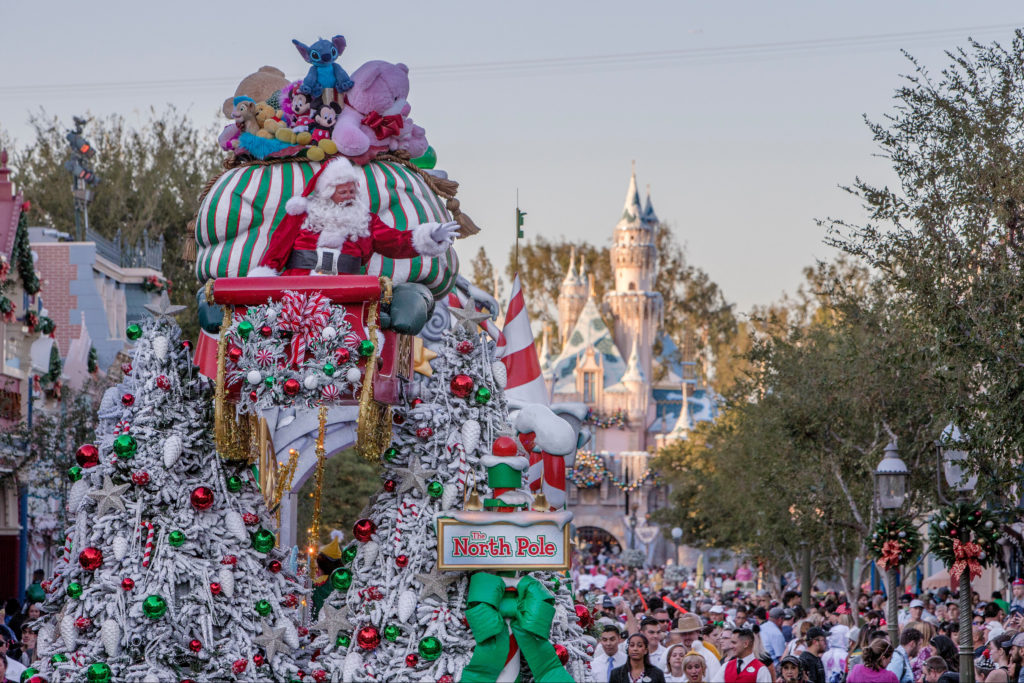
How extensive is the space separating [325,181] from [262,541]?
2.57 m

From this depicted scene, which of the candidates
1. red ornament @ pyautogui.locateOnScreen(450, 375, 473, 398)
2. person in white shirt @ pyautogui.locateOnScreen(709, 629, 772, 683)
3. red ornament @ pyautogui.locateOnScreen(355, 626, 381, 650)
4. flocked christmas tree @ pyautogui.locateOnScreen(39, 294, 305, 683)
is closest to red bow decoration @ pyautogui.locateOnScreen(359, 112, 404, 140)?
red ornament @ pyautogui.locateOnScreen(450, 375, 473, 398)

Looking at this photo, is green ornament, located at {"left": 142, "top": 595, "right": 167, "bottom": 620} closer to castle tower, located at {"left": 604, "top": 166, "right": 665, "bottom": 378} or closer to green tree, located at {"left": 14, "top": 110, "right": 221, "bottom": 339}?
green tree, located at {"left": 14, "top": 110, "right": 221, "bottom": 339}

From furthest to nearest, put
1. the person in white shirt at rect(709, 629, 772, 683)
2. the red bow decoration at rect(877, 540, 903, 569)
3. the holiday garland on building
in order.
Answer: the red bow decoration at rect(877, 540, 903, 569) < the holiday garland on building < the person in white shirt at rect(709, 629, 772, 683)

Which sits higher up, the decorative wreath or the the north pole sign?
the decorative wreath

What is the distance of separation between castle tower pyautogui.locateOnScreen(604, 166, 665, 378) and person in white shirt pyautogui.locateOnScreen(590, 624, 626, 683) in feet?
251

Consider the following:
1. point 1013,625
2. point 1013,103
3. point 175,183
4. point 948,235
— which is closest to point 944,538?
point 1013,625

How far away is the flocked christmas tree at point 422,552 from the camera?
1099 cm

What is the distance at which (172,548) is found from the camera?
1123cm

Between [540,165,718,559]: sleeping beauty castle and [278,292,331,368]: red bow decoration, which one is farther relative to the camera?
[540,165,718,559]: sleeping beauty castle

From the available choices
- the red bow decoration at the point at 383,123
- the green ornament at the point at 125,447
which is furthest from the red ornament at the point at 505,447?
the green ornament at the point at 125,447

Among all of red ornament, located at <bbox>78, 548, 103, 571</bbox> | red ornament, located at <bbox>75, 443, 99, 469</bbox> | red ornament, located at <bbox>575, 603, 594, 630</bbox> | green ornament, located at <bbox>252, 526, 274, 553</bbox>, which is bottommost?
red ornament, located at <bbox>575, 603, 594, 630</bbox>

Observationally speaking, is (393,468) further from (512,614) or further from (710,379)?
(710,379)

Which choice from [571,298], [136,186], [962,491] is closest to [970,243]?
[962,491]

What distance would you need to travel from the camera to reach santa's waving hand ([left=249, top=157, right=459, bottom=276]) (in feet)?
37.4
